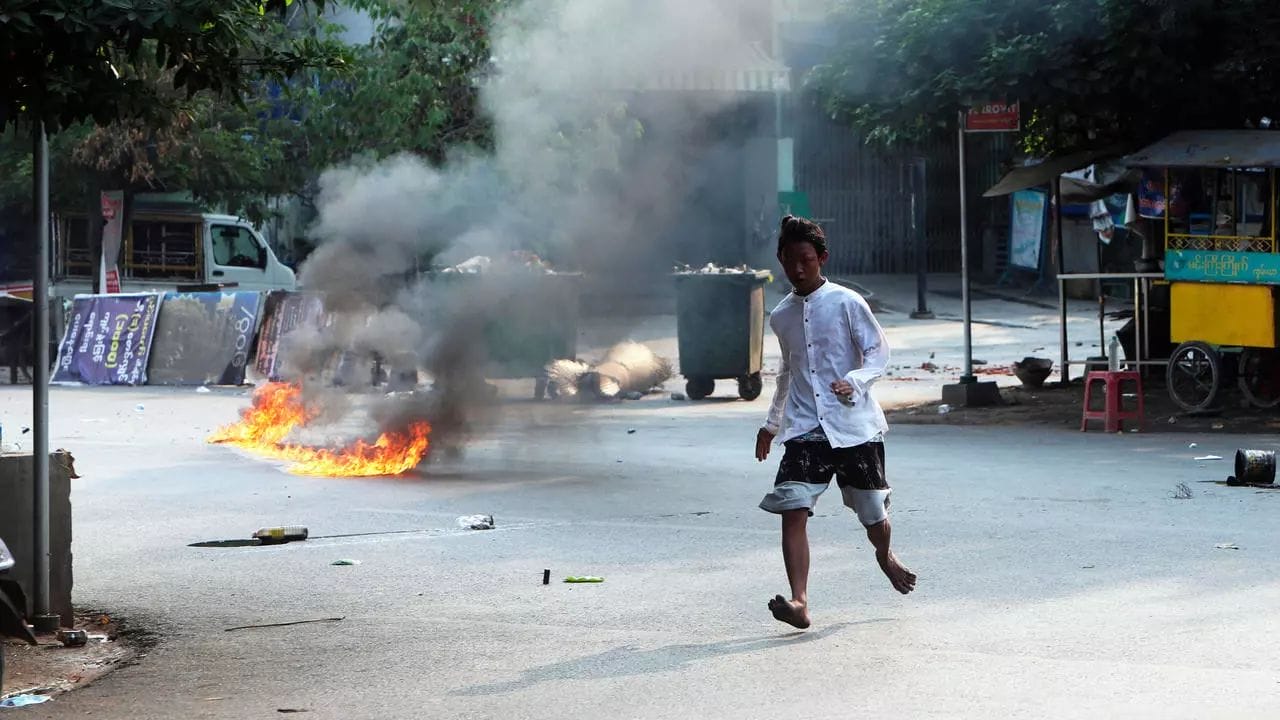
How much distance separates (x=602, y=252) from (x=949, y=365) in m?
8.78

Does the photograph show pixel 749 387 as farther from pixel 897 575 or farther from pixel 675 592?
pixel 897 575

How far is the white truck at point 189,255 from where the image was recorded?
85.5 ft

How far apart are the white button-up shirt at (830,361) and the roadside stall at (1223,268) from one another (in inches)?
312

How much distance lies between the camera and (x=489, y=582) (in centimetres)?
739

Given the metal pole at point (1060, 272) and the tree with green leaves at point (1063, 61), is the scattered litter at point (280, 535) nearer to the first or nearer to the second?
the tree with green leaves at point (1063, 61)

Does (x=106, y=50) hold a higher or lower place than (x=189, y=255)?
lower

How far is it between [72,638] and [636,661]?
7.33 ft

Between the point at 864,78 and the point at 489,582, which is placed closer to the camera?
the point at 489,582

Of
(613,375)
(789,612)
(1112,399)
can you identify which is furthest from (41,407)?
(613,375)

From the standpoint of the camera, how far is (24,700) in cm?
539

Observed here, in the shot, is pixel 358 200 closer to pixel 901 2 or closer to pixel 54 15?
→ pixel 901 2

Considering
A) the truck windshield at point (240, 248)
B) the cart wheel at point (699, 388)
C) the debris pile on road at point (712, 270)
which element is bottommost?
the cart wheel at point (699, 388)

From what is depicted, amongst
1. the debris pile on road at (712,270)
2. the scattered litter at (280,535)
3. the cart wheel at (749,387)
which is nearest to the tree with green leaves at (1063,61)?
the debris pile on road at (712,270)

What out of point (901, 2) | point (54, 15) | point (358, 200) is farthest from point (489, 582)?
point (901, 2)
